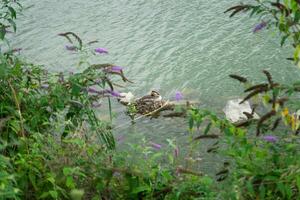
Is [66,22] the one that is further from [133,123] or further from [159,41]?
[133,123]

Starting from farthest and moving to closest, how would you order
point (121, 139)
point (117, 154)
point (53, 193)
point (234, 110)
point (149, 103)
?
1. point (149, 103)
2. point (234, 110)
3. point (121, 139)
4. point (117, 154)
5. point (53, 193)

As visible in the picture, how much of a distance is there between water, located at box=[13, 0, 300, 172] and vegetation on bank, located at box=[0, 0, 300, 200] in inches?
64.5

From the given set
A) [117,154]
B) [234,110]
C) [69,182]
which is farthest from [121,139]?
[69,182]

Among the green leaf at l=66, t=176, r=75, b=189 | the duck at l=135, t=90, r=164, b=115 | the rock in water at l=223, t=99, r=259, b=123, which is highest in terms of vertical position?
the green leaf at l=66, t=176, r=75, b=189

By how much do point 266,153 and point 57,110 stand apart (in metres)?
1.07

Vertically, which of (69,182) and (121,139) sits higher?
(69,182)

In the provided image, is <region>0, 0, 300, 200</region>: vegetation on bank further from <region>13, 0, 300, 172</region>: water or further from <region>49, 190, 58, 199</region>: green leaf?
<region>13, 0, 300, 172</region>: water

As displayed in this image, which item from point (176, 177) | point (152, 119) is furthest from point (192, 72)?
point (176, 177)

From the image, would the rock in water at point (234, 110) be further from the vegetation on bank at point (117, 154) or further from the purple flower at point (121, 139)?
the vegetation on bank at point (117, 154)

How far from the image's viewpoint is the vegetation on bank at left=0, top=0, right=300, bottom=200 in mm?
1893

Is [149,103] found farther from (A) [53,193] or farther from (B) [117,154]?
(A) [53,193]

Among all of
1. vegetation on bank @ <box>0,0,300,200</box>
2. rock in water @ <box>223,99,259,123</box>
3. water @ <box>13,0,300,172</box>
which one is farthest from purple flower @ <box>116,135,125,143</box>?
vegetation on bank @ <box>0,0,300,200</box>

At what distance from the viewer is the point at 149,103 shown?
4.82 metres

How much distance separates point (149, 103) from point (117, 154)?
2.39 meters
